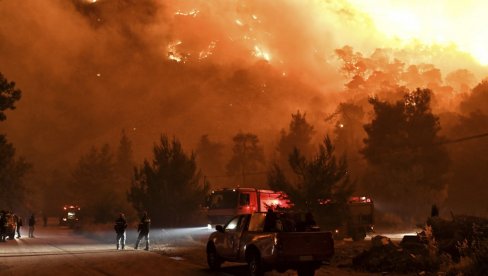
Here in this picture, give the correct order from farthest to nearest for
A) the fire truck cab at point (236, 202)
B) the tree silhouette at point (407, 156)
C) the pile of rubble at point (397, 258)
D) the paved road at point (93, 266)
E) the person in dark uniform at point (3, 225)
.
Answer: the tree silhouette at point (407, 156) < the person in dark uniform at point (3, 225) < the fire truck cab at point (236, 202) < the paved road at point (93, 266) < the pile of rubble at point (397, 258)

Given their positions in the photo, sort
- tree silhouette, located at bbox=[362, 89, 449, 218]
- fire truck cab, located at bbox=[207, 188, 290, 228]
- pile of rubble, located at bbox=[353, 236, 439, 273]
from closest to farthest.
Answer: pile of rubble, located at bbox=[353, 236, 439, 273] → fire truck cab, located at bbox=[207, 188, 290, 228] → tree silhouette, located at bbox=[362, 89, 449, 218]

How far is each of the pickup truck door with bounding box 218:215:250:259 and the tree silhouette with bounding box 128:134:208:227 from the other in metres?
22.7

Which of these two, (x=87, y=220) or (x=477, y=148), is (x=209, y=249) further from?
(x=477, y=148)

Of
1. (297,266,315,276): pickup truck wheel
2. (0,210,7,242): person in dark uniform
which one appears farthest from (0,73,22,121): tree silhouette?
(297,266,315,276): pickup truck wheel

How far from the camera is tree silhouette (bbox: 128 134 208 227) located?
37.7 m

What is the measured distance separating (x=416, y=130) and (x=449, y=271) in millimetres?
45500

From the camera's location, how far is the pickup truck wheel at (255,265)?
13.2m

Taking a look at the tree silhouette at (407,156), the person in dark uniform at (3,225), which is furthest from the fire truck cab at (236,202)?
the tree silhouette at (407,156)

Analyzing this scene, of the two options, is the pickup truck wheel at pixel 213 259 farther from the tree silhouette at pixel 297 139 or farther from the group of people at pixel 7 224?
the tree silhouette at pixel 297 139

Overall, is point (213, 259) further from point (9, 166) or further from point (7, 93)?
point (9, 166)

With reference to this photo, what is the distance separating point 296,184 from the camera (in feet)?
92.1

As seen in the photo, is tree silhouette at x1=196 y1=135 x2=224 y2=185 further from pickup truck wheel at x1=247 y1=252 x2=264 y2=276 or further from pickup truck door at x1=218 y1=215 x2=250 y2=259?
pickup truck wheel at x1=247 y1=252 x2=264 y2=276

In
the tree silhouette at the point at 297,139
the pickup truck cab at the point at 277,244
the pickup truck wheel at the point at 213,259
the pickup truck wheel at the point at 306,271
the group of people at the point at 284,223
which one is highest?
the tree silhouette at the point at 297,139

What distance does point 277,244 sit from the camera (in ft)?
41.6
